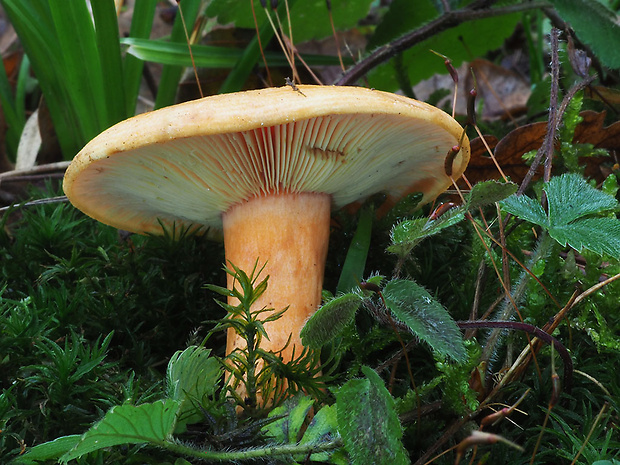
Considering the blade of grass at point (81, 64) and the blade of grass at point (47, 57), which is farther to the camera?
the blade of grass at point (47, 57)

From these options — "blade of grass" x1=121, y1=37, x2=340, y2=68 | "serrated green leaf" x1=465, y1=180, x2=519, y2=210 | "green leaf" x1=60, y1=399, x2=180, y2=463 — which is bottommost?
"green leaf" x1=60, y1=399, x2=180, y2=463

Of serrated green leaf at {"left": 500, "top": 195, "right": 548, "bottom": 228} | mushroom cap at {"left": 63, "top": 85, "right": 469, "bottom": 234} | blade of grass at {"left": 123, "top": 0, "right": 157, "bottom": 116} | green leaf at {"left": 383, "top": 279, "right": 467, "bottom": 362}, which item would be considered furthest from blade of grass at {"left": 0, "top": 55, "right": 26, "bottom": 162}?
serrated green leaf at {"left": 500, "top": 195, "right": 548, "bottom": 228}

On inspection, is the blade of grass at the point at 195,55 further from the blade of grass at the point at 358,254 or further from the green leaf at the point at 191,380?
the green leaf at the point at 191,380

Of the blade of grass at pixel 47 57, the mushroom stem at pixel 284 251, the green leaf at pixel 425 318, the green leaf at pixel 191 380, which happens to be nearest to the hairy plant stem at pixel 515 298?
the green leaf at pixel 425 318

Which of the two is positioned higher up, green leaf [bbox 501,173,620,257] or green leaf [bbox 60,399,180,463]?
green leaf [bbox 501,173,620,257]

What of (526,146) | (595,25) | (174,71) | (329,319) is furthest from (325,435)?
(174,71)

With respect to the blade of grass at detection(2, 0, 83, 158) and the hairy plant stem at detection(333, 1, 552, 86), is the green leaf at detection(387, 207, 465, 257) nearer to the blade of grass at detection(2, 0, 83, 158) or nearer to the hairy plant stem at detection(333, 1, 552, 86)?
the hairy plant stem at detection(333, 1, 552, 86)
